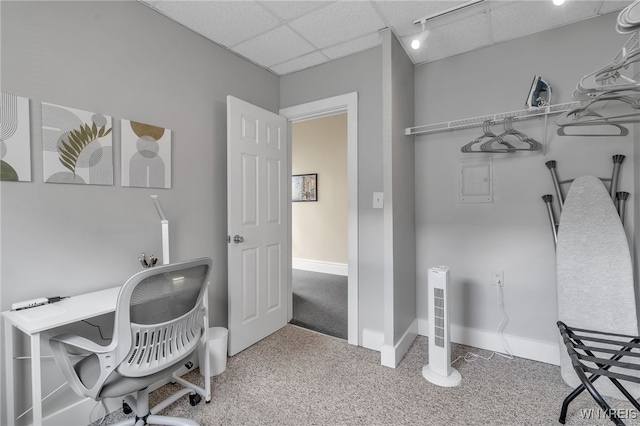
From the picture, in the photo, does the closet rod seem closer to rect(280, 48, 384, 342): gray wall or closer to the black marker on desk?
rect(280, 48, 384, 342): gray wall

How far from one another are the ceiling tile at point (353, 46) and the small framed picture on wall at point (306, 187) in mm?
2806

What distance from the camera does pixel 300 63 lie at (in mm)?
2740

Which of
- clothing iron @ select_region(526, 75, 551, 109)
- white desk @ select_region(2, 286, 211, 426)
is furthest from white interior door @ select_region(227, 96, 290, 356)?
clothing iron @ select_region(526, 75, 551, 109)

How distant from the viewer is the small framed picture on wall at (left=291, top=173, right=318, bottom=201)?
5.30 meters

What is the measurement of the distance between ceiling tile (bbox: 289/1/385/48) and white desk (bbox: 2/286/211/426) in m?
2.20

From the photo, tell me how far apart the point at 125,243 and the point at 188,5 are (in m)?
1.62

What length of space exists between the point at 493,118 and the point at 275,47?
1858mm

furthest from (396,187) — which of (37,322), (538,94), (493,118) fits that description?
(37,322)

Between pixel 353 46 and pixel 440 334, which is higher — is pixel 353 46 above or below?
above

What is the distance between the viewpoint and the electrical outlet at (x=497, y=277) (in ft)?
7.89

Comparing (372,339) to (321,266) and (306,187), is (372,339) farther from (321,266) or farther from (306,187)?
(306,187)

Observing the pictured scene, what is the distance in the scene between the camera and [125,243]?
1.83 m

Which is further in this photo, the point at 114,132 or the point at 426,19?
the point at 426,19

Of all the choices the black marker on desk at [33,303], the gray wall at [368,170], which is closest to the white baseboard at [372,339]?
the gray wall at [368,170]
